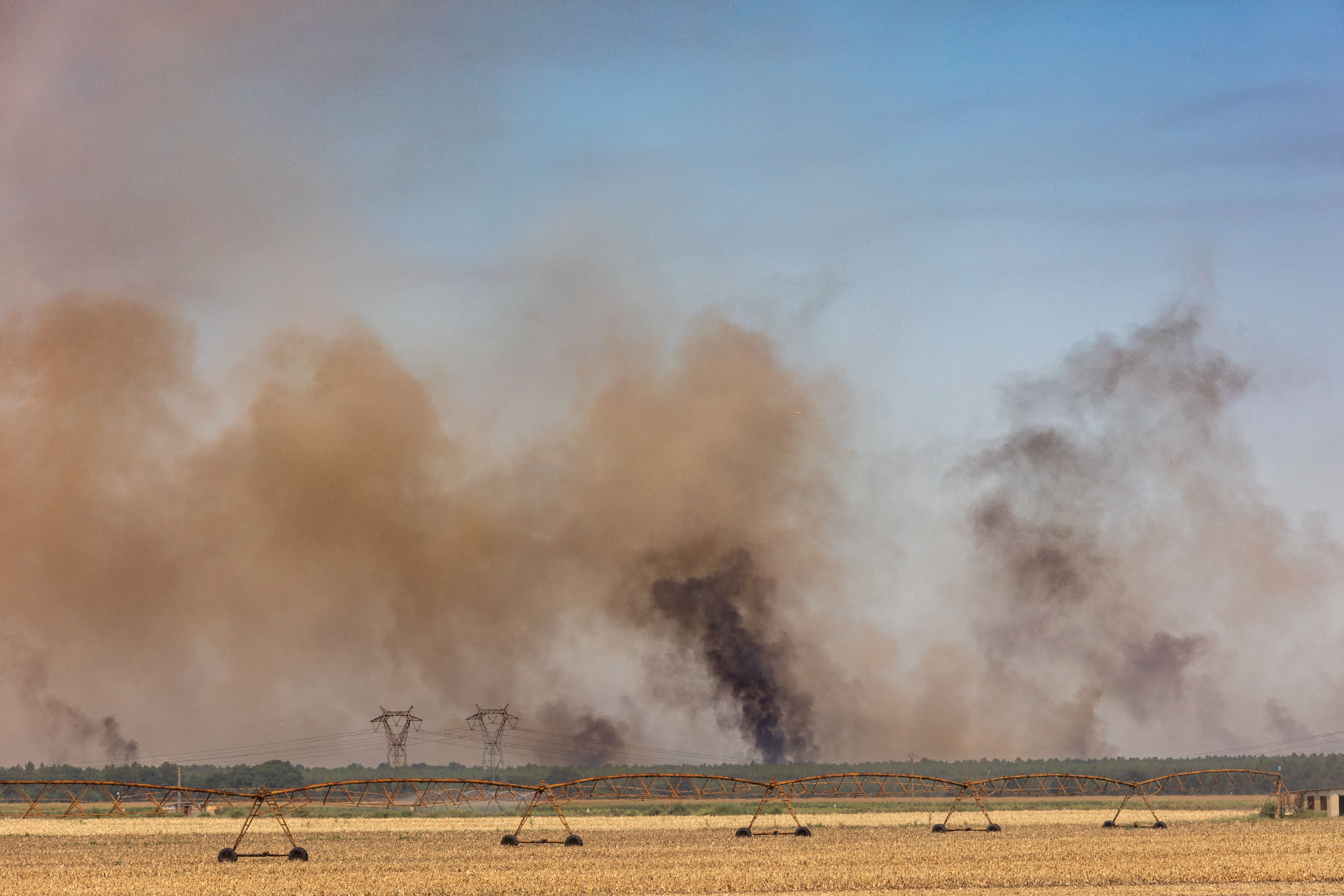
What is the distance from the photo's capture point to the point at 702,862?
58.1 m

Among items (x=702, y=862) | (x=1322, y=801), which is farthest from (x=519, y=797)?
(x=702, y=862)

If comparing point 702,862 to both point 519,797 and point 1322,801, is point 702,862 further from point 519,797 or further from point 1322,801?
point 519,797

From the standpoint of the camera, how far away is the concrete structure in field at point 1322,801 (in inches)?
3676

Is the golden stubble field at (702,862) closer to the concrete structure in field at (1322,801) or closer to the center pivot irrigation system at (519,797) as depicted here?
the center pivot irrigation system at (519,797)

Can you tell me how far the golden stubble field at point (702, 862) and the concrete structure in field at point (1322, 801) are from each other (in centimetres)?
676

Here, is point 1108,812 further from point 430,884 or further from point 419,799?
point 430,884

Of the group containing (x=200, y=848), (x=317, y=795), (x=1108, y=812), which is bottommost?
(x=200, y=848)

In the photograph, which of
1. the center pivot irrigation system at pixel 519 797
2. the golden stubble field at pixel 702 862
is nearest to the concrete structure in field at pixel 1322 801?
the center pivot irrigation system at pixel 519 797

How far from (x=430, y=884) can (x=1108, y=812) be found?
85887mm

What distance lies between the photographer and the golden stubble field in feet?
159

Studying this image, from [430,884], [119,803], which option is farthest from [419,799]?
[430,884]

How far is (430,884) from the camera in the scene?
1944 inches

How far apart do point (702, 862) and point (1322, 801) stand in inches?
2439

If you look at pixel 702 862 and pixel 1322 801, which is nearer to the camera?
pixel 702 862
